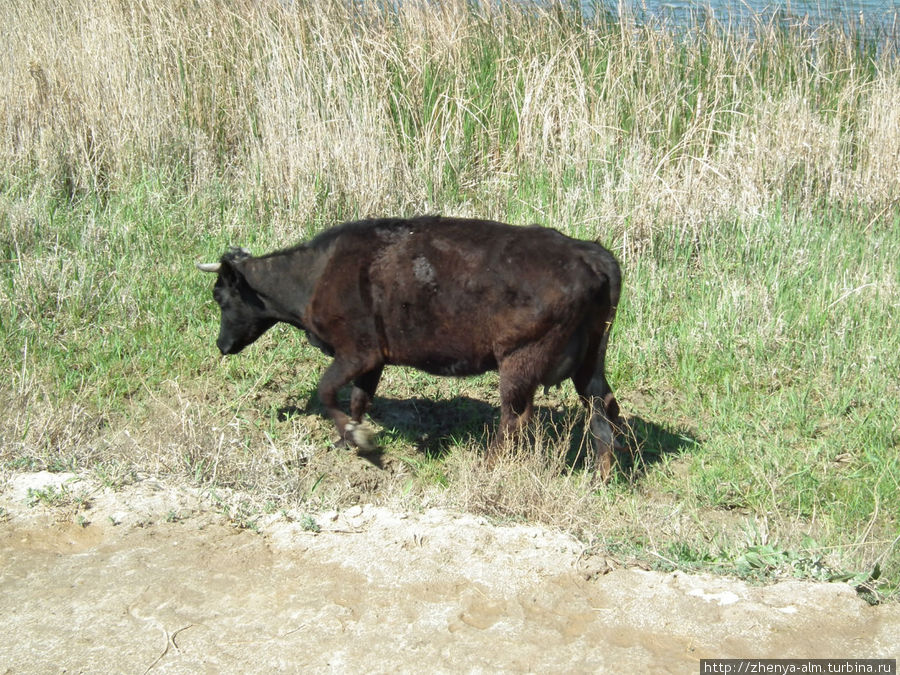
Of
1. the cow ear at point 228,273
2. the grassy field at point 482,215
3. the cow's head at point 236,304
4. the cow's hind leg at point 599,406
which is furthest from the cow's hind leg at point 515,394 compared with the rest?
the cow ear at point 228,273

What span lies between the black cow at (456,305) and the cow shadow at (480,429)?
0.82 ft

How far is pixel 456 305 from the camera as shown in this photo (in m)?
5.79

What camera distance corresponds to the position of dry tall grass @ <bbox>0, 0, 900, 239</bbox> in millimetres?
9031

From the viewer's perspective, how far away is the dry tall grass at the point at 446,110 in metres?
9.03

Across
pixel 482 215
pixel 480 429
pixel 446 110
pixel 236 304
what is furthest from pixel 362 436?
pixel 446 110

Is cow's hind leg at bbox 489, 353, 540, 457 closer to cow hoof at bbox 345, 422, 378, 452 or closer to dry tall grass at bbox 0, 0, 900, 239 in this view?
cow hoof at bbox 345, 422, 378, 452

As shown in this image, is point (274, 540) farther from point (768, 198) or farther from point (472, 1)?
point (472, 1)

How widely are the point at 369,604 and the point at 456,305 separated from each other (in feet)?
6.60

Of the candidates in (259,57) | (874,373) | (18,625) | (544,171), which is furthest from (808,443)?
(259,57)

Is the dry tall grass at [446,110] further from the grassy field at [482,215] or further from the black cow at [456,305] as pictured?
the black cow at [456,305]

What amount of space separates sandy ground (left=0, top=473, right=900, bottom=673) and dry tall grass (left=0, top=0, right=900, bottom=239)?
4.34 m

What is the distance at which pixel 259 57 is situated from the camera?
33.6ft

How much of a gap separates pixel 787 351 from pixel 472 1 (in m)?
6.08

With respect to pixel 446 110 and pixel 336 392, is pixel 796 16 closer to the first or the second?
pixel 446 110
